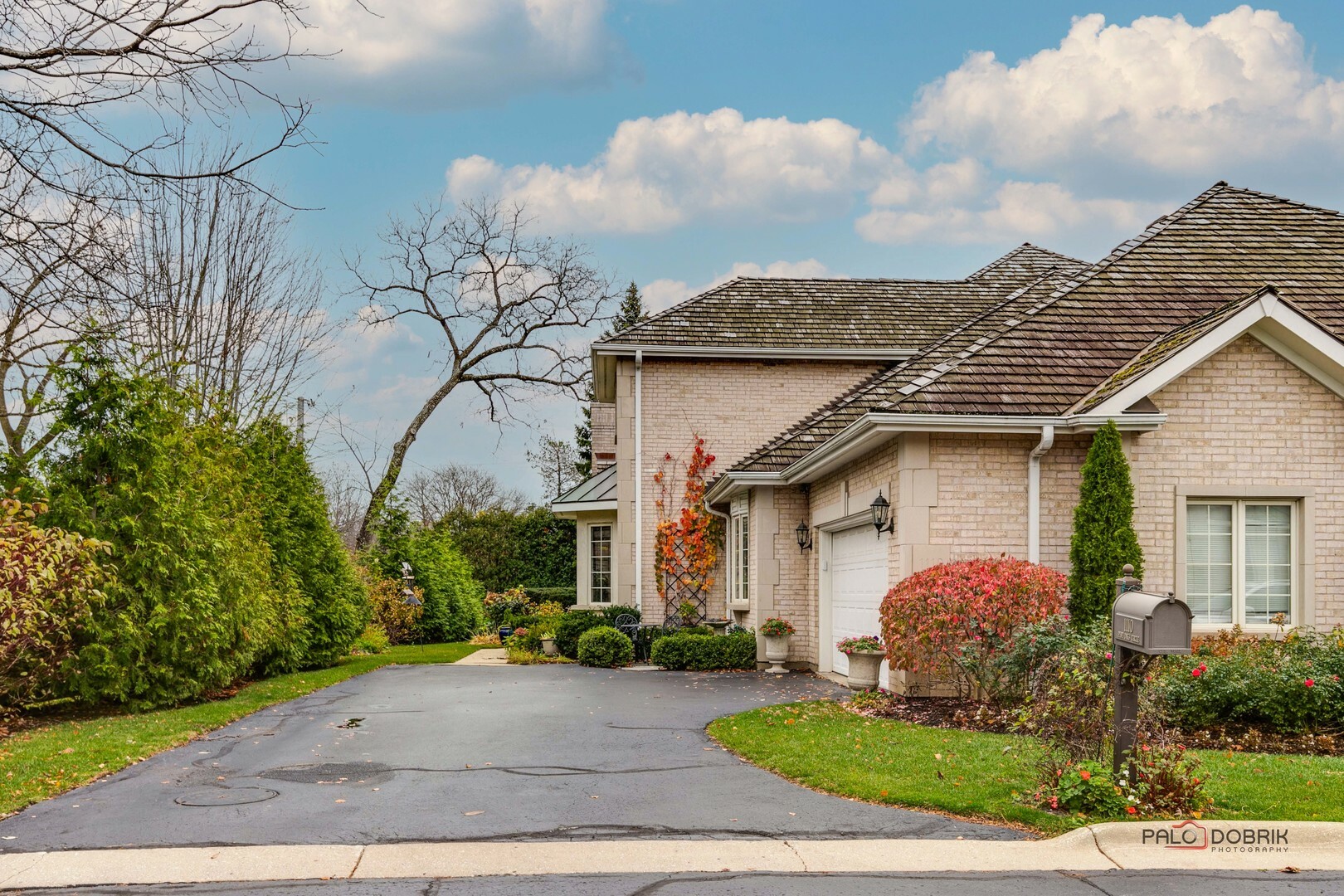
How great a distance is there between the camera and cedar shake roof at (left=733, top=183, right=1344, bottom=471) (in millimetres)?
14031

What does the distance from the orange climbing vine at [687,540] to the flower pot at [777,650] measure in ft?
13.4

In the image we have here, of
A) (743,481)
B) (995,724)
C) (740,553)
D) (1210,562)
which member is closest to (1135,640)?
(995,724)

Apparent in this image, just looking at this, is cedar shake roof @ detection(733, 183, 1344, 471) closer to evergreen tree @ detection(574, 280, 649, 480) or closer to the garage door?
the garage door

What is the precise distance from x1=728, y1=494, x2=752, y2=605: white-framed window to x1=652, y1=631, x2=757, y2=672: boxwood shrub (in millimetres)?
800

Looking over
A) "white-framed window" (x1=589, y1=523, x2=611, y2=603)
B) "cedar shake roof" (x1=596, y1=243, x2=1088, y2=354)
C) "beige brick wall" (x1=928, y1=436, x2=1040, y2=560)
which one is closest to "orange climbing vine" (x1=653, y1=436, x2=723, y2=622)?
"cedar shake roof" (x1=596, y1=243, x2=1088, y2=354)

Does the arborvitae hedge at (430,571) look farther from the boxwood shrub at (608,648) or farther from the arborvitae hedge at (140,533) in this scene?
the arborvitae hedge at (140,533)

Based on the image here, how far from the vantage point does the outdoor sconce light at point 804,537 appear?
63.9 feet

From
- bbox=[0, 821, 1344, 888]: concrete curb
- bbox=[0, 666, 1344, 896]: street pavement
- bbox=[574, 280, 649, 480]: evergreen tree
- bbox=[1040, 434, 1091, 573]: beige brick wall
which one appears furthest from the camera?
bbox=[574, 280, 649, 480]: evergreen tree

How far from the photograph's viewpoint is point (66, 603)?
12.6 metres

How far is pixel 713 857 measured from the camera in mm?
6582


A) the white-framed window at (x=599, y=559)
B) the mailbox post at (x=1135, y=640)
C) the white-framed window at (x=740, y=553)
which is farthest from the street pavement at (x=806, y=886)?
the white-framed window at (x=599, y=559)

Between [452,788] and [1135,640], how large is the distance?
17.0ft

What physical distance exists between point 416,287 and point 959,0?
2394 centimetres

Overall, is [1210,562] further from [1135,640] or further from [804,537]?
[1135,640]
